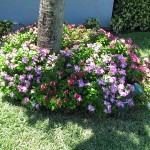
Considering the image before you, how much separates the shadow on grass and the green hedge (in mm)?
3713

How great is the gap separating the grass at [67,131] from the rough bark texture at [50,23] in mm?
1102

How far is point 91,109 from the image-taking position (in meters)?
4.82

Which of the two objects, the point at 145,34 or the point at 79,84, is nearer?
the point at 79,84

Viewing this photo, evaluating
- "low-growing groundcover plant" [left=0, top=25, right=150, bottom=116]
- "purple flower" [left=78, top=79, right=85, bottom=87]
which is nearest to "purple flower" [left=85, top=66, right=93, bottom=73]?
"low-growing groundcover plant" [left=0, top=25, right=150, bottom=116]

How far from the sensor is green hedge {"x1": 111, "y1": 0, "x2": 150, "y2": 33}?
843cm

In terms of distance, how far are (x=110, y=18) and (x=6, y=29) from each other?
8.99 feet

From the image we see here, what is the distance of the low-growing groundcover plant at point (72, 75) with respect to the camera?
193 inches

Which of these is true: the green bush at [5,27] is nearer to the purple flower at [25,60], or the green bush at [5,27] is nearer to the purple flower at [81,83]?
the purple flower at [25,60]

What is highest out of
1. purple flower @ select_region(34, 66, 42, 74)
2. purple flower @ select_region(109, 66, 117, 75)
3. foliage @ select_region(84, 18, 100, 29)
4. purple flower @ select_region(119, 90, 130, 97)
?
foliage @ select_region(84, 18, 100, 29)

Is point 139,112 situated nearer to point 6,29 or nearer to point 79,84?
point 79,84

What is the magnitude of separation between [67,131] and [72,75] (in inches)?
33.8

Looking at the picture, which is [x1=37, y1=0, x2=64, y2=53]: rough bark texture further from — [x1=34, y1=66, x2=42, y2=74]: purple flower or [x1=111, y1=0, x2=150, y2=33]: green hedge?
[x1=111, y1=0, x2=150, y2=33]: green hedge

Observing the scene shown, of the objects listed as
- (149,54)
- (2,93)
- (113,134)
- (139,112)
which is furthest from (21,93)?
(149,54)

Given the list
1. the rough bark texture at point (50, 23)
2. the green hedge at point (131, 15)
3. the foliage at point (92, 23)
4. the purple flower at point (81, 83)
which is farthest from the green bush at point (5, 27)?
the purple flower at point (81, 83)
